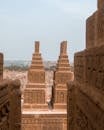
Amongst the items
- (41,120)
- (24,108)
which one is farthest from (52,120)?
(24,108)

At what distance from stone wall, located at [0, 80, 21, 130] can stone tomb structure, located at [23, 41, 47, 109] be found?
1089 centimetres

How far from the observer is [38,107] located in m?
15.9

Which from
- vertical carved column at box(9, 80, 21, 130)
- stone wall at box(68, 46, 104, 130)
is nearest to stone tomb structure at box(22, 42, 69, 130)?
vertical carved column at box(9, 80, 21, 130)

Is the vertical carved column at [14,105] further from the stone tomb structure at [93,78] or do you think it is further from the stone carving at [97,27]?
the stone carving at [97,27]

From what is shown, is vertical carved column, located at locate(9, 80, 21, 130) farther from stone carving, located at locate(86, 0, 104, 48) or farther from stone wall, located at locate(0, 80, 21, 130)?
stone carving, located at locate(86, 0, 104, 48)

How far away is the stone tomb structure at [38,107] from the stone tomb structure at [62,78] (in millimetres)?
47

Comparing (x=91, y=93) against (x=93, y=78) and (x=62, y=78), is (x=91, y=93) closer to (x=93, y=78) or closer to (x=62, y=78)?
(x=93, y=78)

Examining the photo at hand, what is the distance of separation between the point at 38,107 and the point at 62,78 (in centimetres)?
177

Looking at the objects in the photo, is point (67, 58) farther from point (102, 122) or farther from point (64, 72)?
point (102, 122)

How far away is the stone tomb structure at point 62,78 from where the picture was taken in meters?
16.2

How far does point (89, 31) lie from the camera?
409 centimetres

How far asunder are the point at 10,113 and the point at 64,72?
1196cm

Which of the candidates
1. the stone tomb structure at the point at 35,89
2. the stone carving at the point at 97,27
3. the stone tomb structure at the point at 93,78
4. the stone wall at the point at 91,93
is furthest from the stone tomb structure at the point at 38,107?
the stone carving at the point at 97,27

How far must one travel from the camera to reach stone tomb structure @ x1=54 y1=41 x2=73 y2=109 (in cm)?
1616
